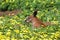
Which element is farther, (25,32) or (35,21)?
(35,21)

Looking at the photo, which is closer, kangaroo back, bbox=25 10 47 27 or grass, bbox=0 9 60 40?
grass, bbox=0 9 60 40

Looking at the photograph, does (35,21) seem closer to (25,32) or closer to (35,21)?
(35,21)

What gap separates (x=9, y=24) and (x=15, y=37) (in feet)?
4.91

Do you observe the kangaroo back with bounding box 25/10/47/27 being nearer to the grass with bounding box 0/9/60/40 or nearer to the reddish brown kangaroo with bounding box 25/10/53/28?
the reddish brown kangaroo with bounding box 25/10/53/28

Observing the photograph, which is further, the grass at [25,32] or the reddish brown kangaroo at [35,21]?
the reddish brown kangaroo at [35,21]

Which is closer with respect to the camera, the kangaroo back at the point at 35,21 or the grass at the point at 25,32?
the grass at the point at 25,32

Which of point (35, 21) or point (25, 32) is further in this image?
point (35, 21)

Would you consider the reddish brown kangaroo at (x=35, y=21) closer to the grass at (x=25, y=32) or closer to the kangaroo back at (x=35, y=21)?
the kangaroo back at (x=35, y=21)

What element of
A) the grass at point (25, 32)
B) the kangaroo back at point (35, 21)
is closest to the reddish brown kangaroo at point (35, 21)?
the kangaroo back at point (35, 21)

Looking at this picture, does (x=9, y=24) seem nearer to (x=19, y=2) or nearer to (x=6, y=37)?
(x=6, y=37)

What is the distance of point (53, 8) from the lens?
1147 centimetres

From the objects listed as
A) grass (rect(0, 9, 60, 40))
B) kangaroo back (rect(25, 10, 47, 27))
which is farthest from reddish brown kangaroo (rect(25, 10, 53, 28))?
grass (rect(0, 9, 60, 40))

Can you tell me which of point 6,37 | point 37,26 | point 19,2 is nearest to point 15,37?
point 6,37


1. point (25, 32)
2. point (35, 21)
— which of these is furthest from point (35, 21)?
point (25, 32)
